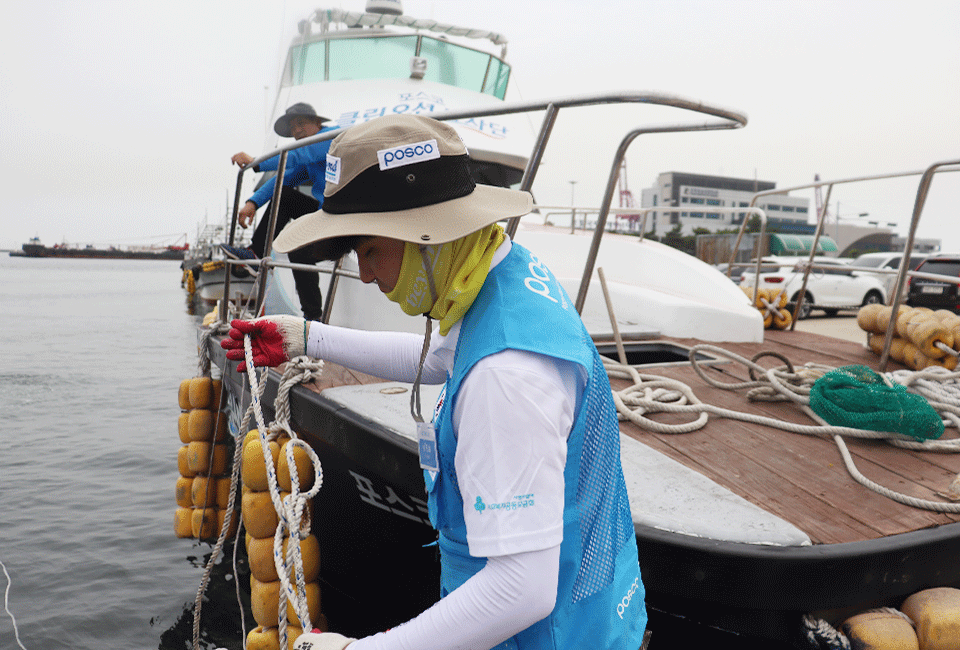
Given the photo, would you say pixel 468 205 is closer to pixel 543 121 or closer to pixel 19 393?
pixel 543 121

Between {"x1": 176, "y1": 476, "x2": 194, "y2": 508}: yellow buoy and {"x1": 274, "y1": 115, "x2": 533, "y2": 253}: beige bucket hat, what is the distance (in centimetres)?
395

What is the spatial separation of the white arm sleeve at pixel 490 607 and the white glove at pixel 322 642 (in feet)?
0.38

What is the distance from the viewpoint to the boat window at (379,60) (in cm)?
631

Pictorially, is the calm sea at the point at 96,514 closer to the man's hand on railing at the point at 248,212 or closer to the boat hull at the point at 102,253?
the man's hand on railing at the point at 248,212

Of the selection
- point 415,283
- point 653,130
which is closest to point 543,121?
point 653,130

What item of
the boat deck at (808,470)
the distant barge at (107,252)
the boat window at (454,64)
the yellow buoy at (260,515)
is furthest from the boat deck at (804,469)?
the distant barge at (107,252)

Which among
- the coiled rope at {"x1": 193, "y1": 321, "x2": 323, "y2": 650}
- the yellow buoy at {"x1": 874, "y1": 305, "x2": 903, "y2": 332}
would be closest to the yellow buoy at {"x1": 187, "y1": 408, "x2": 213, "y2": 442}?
the coiled rope at {"x1": 193, "y1": 321, "x2": 323, "y2": 650}

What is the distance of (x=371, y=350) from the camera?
1.88 meters

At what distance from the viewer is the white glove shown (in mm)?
1140

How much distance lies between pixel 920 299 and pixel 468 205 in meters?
13.3

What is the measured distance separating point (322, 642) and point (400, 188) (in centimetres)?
80

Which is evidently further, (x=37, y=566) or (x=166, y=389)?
(x=166, y=389)

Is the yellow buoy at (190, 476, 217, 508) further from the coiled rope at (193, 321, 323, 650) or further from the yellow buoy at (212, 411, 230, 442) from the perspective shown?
the coiled rope at (193, 321, 323, 650)

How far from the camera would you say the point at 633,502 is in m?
2.05
